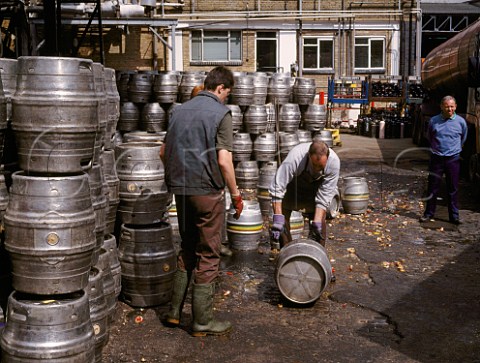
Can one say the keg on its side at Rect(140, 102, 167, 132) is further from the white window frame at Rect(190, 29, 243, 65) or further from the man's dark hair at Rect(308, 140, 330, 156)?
the white window frame at Rect(190, 29, 243, 65)

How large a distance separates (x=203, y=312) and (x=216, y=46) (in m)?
26.9

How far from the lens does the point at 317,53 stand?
3194cm

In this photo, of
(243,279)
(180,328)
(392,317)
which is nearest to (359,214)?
(243,279)

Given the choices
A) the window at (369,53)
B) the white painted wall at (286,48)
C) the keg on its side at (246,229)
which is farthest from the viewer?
the window at (369,53)

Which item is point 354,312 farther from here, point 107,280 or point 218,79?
point 218,79

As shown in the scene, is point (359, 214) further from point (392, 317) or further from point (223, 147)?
point (223, 147)

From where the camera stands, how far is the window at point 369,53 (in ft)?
105

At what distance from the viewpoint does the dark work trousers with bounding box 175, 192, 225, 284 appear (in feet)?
19.5

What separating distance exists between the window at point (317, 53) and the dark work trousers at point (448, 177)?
70.7 feet

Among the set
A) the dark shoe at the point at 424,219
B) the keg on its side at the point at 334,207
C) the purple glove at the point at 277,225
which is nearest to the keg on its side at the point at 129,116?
the keg on its side at the point at 334,207

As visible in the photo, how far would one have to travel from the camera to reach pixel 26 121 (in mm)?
4820

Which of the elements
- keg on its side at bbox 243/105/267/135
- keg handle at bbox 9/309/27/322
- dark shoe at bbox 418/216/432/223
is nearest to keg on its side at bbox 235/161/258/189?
keg on its side at bbox 243/105/267/135

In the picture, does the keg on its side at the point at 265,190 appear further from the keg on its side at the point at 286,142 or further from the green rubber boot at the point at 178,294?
the green rubber boot at the point at 178,294

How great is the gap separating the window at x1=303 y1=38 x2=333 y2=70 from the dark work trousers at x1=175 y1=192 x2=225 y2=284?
2671 cm
